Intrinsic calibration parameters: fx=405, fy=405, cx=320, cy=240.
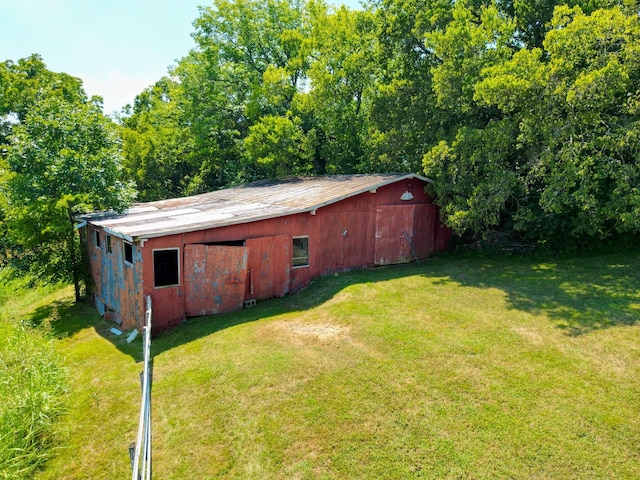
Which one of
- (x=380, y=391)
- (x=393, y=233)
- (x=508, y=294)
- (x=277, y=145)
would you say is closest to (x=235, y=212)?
(x=393, y=233)

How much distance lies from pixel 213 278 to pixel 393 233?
7.45 metres

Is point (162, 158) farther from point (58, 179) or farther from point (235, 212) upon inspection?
point (235, 212)

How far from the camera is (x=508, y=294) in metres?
11.8

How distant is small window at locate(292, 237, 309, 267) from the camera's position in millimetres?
13359

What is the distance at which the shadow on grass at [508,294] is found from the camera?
9906mm

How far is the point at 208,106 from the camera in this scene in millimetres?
25797

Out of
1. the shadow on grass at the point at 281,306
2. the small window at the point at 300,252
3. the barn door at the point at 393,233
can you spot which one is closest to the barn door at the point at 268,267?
the shadow on grass at the point at 281,306

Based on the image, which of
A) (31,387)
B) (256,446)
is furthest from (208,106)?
(256,446)

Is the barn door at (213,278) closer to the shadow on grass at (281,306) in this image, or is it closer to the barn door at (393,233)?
the shadow on grass at (281,306)

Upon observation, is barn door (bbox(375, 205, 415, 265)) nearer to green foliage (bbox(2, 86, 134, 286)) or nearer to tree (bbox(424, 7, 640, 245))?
tree (bbox(424, 7, 640, 245))

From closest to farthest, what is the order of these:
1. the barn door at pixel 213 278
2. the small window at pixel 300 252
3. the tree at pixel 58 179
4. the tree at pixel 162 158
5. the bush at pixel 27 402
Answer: the bush at pixel 27 402 < the barn door at pixel 213 278 < the tree at pixel 58 179 < the small window at pixel 300 252 < the tree at pixel 162 158

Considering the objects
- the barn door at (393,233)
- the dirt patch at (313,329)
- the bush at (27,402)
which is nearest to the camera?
the bush at (27,402)

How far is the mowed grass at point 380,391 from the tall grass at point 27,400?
0.32m

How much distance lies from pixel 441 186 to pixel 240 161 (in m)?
14.9
